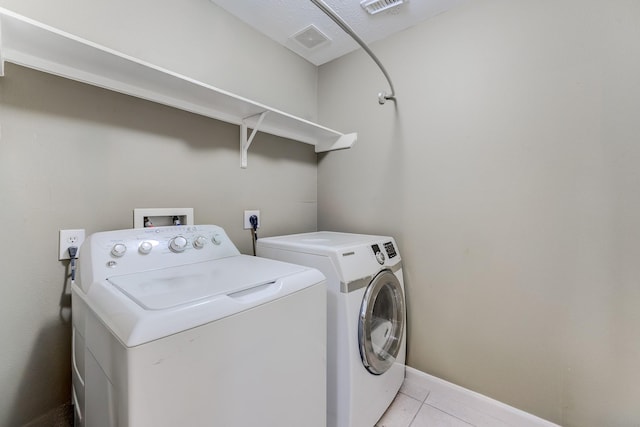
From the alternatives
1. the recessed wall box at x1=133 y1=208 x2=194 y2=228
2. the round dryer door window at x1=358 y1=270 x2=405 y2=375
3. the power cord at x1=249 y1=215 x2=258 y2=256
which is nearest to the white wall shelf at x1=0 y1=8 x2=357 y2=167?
the power cord at x1=249 y1=215 x2=258 y2=256

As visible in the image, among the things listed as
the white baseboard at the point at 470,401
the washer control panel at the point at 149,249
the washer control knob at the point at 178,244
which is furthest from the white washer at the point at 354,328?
the washer control knob at the point at 178,244

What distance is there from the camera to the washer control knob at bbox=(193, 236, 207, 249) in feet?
4.04

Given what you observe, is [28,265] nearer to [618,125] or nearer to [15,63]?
[15,63]

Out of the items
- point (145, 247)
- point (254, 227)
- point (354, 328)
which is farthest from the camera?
point (254, 227)

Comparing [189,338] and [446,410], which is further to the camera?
Answer: [446,410]

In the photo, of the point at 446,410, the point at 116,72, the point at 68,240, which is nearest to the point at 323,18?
the point at 116,72

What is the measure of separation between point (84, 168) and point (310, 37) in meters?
1.58

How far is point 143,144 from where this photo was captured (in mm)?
1317

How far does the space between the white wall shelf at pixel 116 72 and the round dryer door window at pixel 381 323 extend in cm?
111

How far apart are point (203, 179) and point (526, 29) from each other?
1894 mm

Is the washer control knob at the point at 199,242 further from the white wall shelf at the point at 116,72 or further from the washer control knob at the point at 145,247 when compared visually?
the white wall shelf at the point at 116,72

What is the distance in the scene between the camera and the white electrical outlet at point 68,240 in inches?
42.9

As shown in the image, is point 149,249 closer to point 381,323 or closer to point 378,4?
point 381,323

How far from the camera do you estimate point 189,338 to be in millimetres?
652
